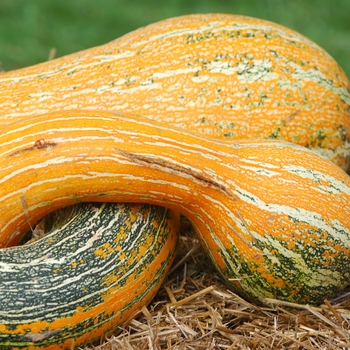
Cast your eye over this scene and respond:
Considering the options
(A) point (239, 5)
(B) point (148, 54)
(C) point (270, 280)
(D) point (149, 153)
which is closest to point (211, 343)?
(C) point (270, 280)

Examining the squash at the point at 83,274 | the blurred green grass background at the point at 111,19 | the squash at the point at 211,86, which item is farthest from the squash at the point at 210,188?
the blurred green grass background at the point at 111,19

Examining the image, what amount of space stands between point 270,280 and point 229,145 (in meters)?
0.58

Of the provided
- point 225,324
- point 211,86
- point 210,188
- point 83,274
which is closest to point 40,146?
point 83,274

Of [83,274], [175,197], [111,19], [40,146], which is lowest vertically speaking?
[83,274]

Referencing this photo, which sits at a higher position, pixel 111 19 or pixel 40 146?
pixel 111 19

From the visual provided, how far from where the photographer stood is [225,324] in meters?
2.47

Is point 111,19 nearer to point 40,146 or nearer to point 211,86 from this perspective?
point 211,86

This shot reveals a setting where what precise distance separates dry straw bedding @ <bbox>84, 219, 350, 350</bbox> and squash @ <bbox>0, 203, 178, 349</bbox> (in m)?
0.09

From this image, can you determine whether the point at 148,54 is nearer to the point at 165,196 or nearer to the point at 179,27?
the point at 179,27

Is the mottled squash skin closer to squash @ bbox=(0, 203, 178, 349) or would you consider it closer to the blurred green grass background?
squash @ bbox=(0, 203, 178, 349)

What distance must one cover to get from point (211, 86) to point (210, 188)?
63 centimetres

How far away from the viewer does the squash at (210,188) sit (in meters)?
2.37

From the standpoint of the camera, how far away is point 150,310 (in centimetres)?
257

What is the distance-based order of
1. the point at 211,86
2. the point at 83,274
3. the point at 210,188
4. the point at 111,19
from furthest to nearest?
the point at 111,19 → the point at 211,86 → the point at 210,188 → the point at 83,274
